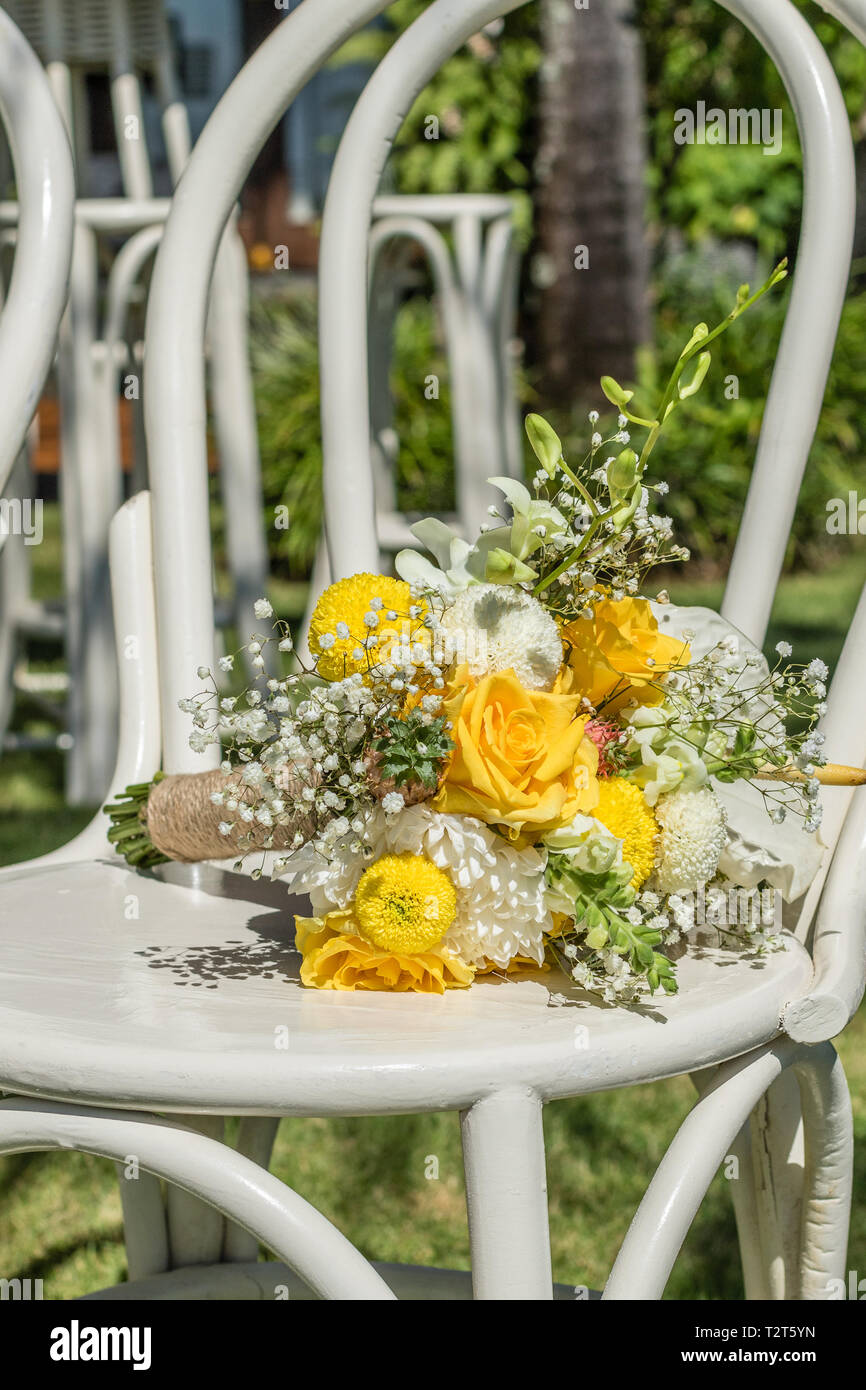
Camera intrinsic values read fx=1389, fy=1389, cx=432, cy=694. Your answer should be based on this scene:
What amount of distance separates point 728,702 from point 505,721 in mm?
167

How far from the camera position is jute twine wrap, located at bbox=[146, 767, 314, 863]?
2.82ft

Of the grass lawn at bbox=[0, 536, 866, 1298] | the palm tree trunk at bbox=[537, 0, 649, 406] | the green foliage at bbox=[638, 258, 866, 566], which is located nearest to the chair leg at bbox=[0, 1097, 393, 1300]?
the grass lawn at bbox=[0, 536, 866, 1298]

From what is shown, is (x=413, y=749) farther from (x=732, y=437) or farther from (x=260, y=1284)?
(x=732, y=437)

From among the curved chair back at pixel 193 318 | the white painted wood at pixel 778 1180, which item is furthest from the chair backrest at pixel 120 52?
the white painted wood at pixel 778 1180

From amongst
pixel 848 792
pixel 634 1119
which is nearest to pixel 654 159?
pixel 634 1119

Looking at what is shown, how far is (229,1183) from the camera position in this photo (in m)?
0.67

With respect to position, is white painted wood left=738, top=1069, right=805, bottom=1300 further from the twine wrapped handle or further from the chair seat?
the twine wrapped handle

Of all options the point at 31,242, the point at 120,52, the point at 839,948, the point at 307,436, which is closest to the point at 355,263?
the point at 31,242

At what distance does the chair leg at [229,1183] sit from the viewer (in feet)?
2.19

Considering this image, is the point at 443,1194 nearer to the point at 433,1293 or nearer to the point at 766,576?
the point at 433,1293

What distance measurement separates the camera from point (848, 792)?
0.91 metres

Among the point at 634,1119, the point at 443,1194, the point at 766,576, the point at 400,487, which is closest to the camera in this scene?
the point at 766,576

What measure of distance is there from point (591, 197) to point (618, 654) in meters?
5.10
